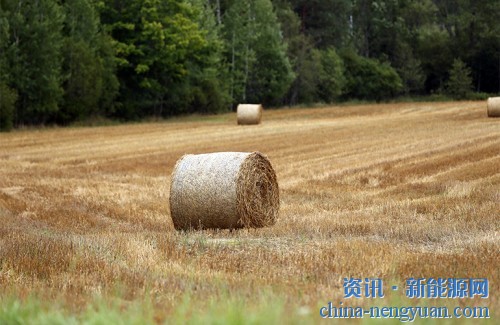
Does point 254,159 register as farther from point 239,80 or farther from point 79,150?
point 239,80

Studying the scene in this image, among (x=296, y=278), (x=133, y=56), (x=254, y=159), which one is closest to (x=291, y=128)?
(x=133, y=56)

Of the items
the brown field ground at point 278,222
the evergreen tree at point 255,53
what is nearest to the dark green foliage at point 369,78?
the evergreen tree at point 255,53

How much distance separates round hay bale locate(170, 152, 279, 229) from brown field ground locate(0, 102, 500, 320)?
430 millimetres

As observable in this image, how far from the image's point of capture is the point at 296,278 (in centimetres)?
669

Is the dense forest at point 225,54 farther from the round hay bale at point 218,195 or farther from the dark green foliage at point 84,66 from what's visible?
the round hay bale at point 218,195

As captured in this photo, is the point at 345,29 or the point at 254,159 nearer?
the point at 254,159

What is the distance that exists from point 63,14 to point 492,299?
39898mm

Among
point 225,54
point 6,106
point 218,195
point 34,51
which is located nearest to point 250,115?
point 34,51

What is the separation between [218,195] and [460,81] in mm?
57381

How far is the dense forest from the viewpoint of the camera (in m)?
40.6

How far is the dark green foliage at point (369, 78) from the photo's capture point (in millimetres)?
72438

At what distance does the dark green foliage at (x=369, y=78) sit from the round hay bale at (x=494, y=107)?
37354mm

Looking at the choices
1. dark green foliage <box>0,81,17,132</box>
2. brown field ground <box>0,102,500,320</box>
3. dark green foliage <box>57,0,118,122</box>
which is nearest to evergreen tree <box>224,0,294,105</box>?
dark green foliage <box>57,0,118,122</box>

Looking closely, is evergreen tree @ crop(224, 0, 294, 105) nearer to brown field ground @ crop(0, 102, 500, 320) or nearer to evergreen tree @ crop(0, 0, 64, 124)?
evergreen tree @ crop(0, 0, 64, 124)
